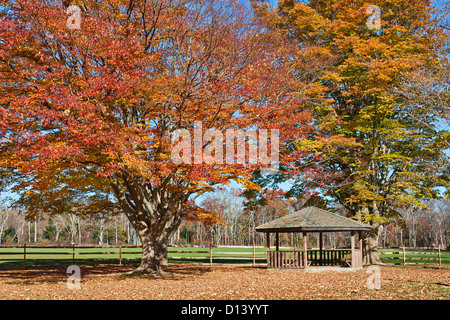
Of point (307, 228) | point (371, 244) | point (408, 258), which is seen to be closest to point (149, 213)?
point (307, 228)

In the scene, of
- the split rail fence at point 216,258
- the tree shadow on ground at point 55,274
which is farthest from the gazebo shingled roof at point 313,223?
the tree shadow on ground at point 55,274

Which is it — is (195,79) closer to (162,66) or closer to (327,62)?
(162,66)

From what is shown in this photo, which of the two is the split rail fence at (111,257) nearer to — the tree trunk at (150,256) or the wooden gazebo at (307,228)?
the tree trunk at (150,256)

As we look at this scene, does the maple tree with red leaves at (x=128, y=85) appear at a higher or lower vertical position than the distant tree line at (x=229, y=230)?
higher

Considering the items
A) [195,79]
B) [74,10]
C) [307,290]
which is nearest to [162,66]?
[195,79]

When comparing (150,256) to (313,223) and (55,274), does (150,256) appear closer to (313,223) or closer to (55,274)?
(55,274)

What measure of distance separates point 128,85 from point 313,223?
1093cm

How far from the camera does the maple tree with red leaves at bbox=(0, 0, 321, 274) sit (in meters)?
12.5

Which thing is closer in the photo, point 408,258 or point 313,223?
point 313,223

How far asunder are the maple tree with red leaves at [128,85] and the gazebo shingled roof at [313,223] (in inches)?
198

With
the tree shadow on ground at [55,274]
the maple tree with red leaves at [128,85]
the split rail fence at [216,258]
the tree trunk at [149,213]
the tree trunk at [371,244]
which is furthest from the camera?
the tree trunk at [371,244]

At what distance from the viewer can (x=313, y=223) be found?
1944 cm

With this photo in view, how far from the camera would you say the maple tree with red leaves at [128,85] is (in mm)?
12516

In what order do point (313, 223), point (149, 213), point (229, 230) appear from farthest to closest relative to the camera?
point (229, 230) → point (313, 223) → point (149, 213)
